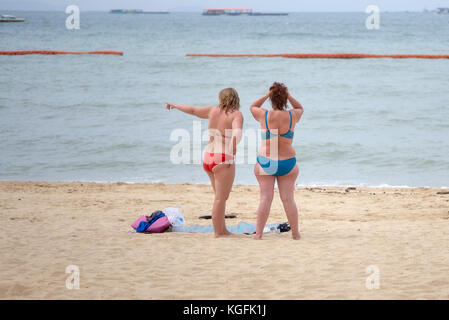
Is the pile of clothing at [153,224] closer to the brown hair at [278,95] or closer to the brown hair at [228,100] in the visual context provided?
the brown hair at [228,100]

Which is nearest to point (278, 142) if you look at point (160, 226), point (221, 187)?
point (221, 187)

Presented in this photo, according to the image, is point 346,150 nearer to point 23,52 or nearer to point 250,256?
point 250,256

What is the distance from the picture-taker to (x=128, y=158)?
1280 centimetres

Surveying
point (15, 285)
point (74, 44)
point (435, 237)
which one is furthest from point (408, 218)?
point (74, 44)

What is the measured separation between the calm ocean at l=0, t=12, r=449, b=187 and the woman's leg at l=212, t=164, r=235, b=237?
486 cm

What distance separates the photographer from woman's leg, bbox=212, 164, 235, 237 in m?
5.69

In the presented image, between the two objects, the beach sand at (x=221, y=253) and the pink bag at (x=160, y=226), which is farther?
the pink bag at (x=160, y=226)

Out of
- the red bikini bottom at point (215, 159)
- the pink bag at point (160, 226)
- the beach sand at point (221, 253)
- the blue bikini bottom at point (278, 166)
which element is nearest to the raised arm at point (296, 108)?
the blue bikini bottom at point (278, 166)

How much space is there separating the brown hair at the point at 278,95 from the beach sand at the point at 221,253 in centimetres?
140

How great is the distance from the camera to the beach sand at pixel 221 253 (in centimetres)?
430

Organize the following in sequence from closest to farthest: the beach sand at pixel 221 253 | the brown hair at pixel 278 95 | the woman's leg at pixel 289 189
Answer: the beach sand at pixel 221 253 → the brown hair at pixel 278 95 → the woman's leg at pixel 289 189

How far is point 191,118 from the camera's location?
17219 mm

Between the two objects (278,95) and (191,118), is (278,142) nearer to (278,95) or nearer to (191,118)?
(278,95)

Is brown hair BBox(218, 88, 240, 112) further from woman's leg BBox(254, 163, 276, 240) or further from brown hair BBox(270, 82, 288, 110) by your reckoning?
woman's leg BBox(254, 163, 276, 240)
